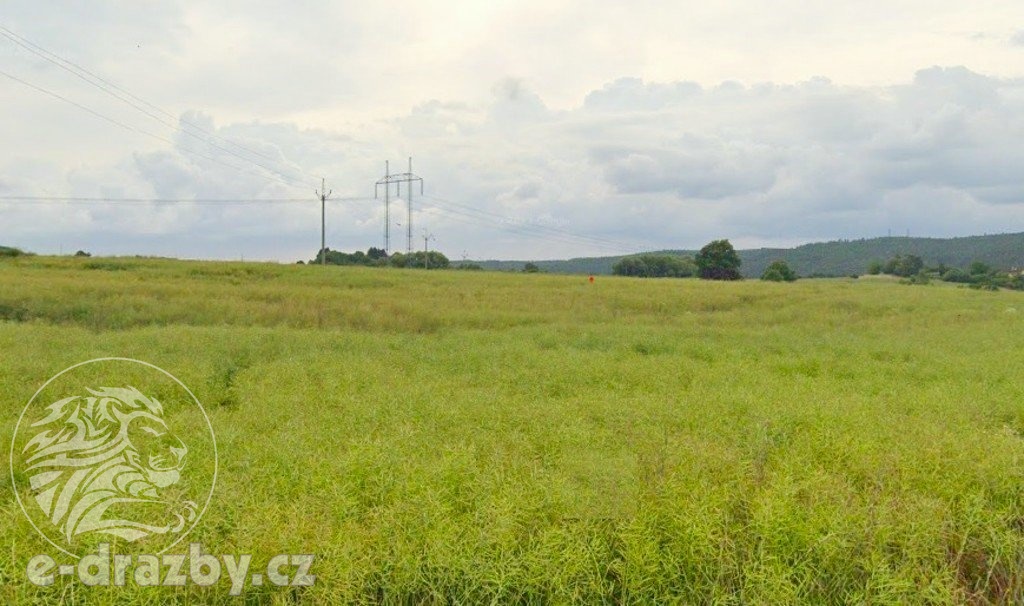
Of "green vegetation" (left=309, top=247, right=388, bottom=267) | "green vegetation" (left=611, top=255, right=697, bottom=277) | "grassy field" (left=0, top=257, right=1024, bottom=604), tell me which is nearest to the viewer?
"grassy field" (left=0, top=257, right=1024, bottom=604)

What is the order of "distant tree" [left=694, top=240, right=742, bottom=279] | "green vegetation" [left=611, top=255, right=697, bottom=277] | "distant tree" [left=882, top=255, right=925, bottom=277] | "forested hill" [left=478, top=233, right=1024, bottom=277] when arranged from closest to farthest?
"distant tree" [left=694, top=240, right=742, bottom=279], "green vegetation" [left=611, top=255, right=697, bottom=277], "distant tree" [left=882, top=255, right=925, bottom=277], "forested hill" [left=478, top=233, right=1024, bottom=277]

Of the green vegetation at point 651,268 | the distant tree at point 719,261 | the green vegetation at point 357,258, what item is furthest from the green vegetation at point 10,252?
the distant tree at point 719,261

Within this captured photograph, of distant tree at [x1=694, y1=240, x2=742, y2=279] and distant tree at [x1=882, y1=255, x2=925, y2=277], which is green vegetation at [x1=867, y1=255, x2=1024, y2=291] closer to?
distant tree at [x1=882, y1=255, x2=925, y2=277]

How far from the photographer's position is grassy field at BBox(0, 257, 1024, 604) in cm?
397

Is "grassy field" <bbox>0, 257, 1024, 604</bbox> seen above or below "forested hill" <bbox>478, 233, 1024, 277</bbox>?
below

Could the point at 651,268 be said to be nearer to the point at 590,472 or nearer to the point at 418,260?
the point at 418,260

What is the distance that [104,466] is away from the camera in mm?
5145

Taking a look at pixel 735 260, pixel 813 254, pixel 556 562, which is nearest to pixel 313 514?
pixel 556 562

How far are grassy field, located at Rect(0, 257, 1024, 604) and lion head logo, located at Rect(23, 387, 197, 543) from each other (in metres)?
0.25

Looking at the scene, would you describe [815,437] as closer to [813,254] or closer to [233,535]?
[233,535]

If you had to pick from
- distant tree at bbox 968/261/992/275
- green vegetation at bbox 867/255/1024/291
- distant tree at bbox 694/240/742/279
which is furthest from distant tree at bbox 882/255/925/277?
distant tree at bbox 694/240/742/279

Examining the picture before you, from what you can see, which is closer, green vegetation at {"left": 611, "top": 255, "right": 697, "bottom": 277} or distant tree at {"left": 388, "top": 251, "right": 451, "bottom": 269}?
distant tree at {"left": 388, "top": 251, "right": 451, "bottom": 269}

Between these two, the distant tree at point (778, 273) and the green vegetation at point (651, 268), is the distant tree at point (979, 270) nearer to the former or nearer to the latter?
the distant tree at point (778, 273)

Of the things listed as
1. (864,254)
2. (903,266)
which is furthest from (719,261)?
(864,254)
